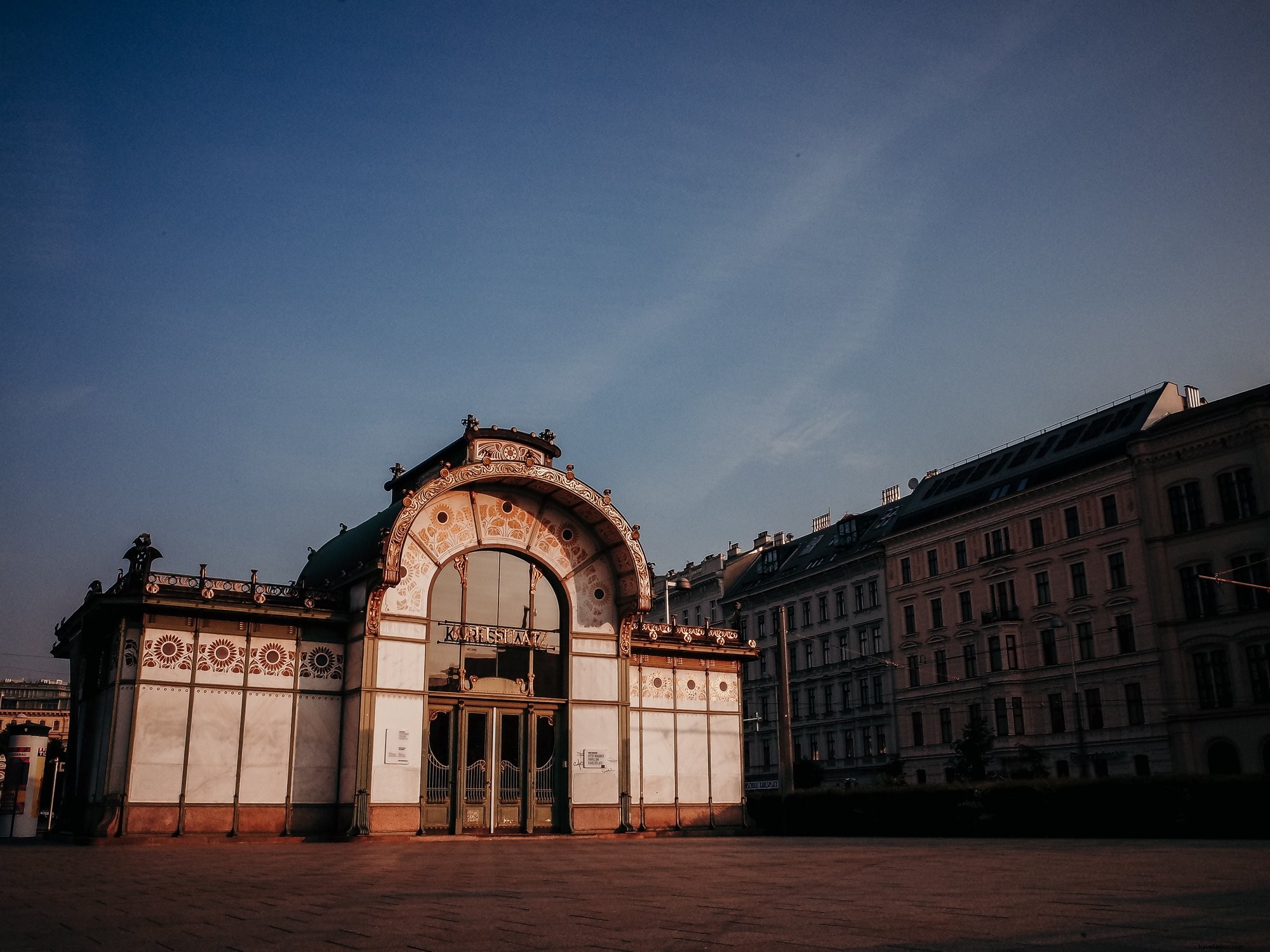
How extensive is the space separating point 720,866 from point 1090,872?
470cm

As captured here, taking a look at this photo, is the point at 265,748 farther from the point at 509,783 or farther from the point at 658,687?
the point at 658,687

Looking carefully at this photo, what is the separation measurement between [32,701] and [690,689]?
136187mm

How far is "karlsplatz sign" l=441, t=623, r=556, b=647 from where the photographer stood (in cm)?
2884

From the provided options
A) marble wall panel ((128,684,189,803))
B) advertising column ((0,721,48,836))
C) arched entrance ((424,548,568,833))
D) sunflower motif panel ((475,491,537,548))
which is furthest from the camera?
advertising column ((0,721,48,836))

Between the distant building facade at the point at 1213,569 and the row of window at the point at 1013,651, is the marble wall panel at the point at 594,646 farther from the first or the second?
the row of window at the point at 1013,651

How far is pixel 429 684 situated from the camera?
92.6 feet

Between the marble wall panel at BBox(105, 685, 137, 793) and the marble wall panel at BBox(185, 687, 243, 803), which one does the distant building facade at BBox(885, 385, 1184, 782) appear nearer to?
the marble wall panel at BBox(185, 687, 243, 803)

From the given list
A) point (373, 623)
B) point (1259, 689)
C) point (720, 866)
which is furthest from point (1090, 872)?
point (1259, 689)

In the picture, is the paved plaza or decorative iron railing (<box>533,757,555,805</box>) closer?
the paved plaza

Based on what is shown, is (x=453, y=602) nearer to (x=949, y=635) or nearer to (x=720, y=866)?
(x=720, y=866)

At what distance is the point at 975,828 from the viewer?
84.1 feet

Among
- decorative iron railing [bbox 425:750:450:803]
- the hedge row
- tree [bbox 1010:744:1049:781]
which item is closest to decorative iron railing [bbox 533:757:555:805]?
decorative iron railing [bbox 425:750:450:803]

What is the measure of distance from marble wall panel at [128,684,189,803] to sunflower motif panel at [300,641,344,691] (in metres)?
2.87

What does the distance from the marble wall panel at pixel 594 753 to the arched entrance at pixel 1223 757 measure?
29286mm
